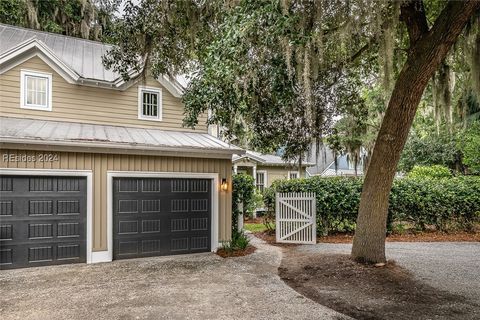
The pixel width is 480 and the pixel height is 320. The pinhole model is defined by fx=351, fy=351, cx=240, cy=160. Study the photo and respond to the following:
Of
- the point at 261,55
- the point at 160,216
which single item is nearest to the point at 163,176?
the point at 160,216

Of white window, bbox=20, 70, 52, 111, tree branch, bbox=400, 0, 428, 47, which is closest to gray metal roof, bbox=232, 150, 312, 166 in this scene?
white window, bbox=20, 70, 52, 111

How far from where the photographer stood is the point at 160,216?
8.29m

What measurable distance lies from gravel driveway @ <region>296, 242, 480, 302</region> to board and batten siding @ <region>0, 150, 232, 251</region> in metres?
2.88

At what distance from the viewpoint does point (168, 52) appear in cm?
723

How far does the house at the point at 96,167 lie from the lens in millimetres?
7008

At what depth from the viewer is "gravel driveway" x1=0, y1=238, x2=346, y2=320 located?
4504 millimetres

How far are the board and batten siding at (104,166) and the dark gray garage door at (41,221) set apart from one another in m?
0.26

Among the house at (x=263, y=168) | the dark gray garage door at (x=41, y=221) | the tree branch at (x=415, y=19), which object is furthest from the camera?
the house at (x=263, y=168)

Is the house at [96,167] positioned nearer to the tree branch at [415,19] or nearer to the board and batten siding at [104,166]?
the board and batten siding at [104,166]

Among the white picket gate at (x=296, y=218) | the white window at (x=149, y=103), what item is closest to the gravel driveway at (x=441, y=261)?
the white picket gate at (x=296, y=218)

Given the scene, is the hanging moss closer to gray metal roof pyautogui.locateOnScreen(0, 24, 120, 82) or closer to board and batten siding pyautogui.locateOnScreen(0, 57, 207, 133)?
board and batten siding pyautogui.locateOnScreen(0, 57, 207, 133)

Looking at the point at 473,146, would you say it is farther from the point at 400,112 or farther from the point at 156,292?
the point at 156,292

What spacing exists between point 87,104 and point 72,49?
8.65 ft

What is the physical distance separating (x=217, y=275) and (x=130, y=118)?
5.09 meters
